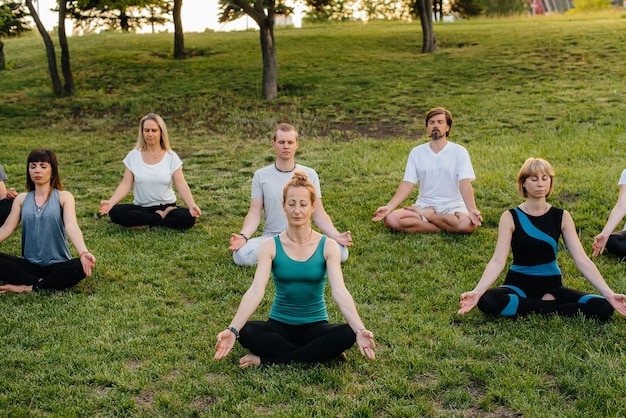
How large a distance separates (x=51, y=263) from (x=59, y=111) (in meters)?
15.0

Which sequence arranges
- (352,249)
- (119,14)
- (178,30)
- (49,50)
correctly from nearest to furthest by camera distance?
(352,249)
(49,50)
(178,30)
(119,14)

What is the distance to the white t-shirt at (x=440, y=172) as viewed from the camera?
8.63 metres

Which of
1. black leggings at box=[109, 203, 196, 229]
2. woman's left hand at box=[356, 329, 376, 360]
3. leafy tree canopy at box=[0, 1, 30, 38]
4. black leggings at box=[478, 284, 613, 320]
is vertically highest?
leafy tree canopy at box=[0, 1, 30, 38]

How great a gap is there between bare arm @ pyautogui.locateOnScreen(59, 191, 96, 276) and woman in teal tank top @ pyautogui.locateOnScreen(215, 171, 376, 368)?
2.27m

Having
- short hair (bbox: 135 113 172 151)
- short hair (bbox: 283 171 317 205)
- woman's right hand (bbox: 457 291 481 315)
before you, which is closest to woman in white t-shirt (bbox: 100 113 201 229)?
short hair (bbox: 135 113 172 151)

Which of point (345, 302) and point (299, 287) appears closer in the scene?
point (345, 302)

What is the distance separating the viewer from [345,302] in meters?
4.98

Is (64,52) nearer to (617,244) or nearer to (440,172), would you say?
(440,172)

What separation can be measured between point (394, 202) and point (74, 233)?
156 inches

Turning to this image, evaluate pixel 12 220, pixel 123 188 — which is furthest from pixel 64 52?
pixel 12 220

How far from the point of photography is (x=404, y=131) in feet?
53.5

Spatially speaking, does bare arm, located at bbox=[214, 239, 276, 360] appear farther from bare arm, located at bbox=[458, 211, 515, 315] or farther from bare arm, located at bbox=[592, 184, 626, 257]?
bare arm, located at bbox=[592, 184, 626, 257]

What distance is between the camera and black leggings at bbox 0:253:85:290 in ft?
22.4

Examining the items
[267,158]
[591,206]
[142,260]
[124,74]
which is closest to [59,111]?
[124,74]
